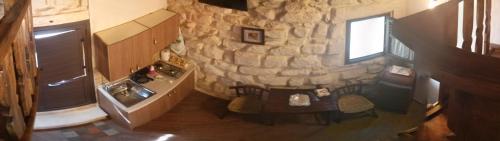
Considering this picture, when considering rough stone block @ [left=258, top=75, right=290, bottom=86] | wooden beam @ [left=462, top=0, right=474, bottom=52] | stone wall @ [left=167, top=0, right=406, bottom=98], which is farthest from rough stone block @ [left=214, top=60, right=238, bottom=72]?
wooden beam @ [left=462, top=0, right=474, bottom=52]

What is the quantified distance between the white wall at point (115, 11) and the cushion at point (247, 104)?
5.32 feet

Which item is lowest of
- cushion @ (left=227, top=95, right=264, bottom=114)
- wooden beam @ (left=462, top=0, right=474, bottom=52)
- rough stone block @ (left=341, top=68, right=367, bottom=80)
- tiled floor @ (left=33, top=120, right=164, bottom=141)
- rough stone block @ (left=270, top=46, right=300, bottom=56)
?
tiled floor @ (left=33, top=120, right=164, bottom=141)

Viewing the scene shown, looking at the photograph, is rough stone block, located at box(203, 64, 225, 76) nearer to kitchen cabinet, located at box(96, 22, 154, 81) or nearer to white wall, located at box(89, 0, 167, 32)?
kitchen cabinet, located at box(96, 22, 154, 81)

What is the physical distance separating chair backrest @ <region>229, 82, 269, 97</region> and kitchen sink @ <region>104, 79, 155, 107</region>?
1160mm

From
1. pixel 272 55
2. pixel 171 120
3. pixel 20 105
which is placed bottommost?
pixel 171 120

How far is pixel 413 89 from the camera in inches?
299

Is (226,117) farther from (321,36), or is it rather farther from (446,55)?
(446,55)

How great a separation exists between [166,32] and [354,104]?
2560 mm

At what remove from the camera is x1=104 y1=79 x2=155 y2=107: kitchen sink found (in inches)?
279

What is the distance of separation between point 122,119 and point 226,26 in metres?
1.75

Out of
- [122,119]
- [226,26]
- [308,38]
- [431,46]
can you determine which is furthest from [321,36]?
[431,46]

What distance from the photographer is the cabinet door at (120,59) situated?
6742 mm

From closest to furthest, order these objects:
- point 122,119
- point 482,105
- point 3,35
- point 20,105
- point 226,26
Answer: point 3,35 < point 482,105 < point 20,105 < point 122,119 < point 226,26

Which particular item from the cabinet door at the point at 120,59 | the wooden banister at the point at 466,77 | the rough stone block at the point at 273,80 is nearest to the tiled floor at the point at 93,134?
the cabinet door at the point at 120,59
